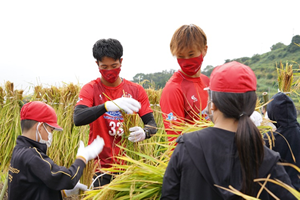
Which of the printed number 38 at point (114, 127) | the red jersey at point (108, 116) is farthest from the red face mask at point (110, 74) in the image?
the printed number 38 at point (114, 127)

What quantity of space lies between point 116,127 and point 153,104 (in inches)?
115

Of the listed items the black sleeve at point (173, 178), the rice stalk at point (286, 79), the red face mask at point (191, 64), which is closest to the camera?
the black sleeve at point (173, 178)

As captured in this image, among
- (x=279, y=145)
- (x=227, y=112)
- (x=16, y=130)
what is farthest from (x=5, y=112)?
(x=227, y=112)

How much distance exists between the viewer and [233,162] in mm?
1284

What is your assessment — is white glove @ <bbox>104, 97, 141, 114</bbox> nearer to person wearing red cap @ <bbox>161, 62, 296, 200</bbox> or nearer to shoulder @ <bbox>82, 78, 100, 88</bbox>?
shoulder @ <bbox>82, 78, 100, 88</bbox>

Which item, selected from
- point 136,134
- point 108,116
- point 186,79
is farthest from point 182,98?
point 108,116

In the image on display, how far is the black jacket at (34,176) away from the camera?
208 cm

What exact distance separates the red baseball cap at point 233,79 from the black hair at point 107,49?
1.46 meters

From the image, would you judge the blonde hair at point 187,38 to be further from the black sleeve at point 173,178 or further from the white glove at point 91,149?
the black sleeve at point 173,178

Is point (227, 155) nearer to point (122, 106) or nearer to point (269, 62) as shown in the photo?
point (122, 106)

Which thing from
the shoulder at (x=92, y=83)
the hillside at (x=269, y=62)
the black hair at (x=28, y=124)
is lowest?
the hillside at (x=269, y=62)

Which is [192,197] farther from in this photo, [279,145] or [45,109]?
[279,145]

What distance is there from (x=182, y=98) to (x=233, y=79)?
1013mm

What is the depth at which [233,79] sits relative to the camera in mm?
1338
